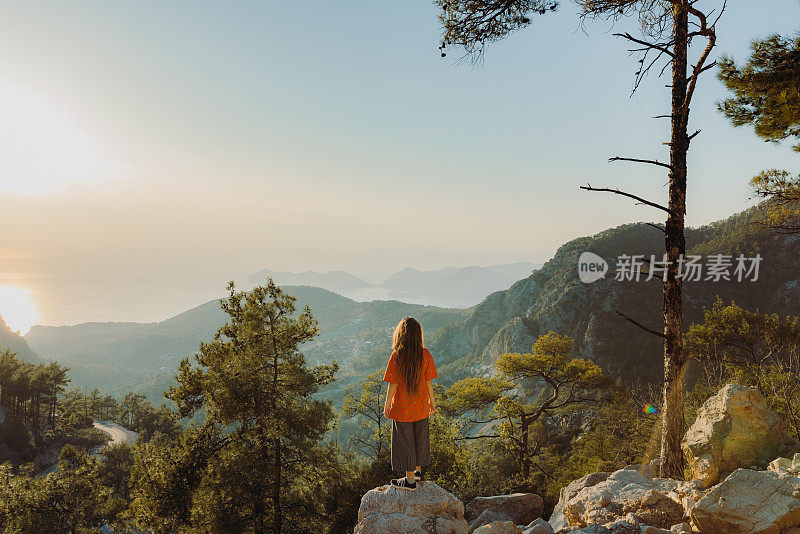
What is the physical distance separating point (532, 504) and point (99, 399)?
299 ft

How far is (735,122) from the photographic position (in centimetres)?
880

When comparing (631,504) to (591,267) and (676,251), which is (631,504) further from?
(591,267)

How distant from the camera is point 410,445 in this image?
16.3ft

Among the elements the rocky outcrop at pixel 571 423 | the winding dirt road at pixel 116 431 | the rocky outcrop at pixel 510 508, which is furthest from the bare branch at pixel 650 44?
the winding dirt road at pixel 116 431

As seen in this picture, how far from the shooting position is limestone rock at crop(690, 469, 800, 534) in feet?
12.0

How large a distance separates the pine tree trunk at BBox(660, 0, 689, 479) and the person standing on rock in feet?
13.7

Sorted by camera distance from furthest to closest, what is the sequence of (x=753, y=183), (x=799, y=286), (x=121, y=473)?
(x=799, y=286) → (x=121, y=473) → (x=753, y=183)

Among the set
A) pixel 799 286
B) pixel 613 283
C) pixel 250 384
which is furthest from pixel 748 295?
pixel 250 384

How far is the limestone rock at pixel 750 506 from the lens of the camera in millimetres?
3662

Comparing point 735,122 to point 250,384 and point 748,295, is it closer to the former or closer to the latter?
point 250,384

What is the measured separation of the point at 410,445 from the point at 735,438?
14.0ft

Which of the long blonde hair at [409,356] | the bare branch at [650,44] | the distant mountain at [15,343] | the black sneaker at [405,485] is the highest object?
the bare branch at [650,44]

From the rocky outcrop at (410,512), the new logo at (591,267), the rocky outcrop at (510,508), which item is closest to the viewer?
the rocky outcrop at (410,512)

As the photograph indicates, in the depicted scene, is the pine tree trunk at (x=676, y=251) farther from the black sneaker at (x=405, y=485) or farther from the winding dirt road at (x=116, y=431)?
the winding dirt road at (x=116, y=431)
